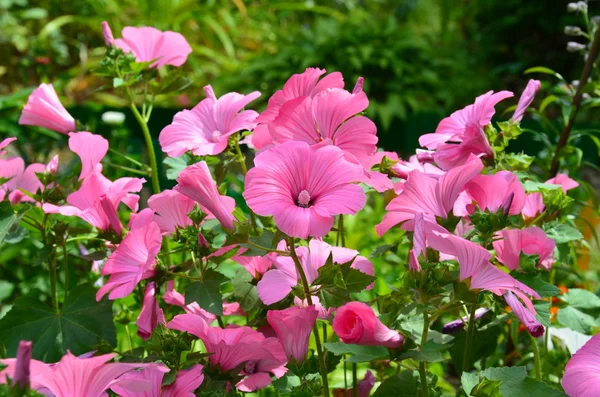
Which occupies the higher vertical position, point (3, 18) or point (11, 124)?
point (11, 124)

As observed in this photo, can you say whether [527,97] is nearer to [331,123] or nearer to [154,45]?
[331,123]

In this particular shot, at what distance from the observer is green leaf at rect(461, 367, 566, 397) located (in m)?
0.74

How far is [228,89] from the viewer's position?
444 centimetres

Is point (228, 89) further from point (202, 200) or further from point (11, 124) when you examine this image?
point (202, 200)

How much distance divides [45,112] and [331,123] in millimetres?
472

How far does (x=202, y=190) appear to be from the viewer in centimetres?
76

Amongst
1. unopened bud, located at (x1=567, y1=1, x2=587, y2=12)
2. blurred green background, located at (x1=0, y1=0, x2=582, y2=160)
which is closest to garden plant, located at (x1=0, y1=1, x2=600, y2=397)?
unopened bud, located at (x1=567, y1=1, x2=587, y2=12)

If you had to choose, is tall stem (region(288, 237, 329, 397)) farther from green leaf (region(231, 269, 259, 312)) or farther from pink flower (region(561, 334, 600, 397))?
pink flower (region(561, 334, 600, 397))

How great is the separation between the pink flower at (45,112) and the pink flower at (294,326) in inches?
19.0

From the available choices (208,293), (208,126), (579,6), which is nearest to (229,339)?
(208,293)

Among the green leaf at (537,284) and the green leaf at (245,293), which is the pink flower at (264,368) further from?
the green leaf at (537,284)

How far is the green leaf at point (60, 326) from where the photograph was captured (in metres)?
0.94

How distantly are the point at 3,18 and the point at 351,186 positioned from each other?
560cm

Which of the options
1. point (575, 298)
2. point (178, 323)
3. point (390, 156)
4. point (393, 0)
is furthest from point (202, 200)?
point (393, 0)
